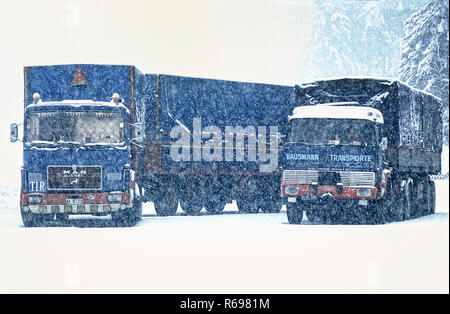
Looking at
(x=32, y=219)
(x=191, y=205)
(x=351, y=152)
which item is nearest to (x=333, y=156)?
(x=351, y=152)

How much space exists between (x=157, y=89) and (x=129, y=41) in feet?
367

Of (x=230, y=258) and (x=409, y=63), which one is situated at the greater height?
(x=409, y=63)

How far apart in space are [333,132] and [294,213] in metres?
2.35

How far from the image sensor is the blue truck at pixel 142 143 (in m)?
18.8

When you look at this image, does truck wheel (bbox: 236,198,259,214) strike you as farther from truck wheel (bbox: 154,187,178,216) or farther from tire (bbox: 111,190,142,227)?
tire (bbox: 111,190,142,227)

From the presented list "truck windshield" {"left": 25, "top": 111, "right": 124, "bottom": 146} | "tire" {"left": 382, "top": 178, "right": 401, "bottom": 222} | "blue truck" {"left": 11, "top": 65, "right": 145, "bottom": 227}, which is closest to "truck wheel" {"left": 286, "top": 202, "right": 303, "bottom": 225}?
"tire" {"left": 382, "top": 178, "right": 401, "bottom": 222}

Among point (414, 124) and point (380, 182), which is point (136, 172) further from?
point (414, 124)

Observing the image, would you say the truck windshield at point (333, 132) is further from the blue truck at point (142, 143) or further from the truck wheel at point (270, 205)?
the truck wheel at point (270, 205)

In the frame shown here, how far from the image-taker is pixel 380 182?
2023 cm

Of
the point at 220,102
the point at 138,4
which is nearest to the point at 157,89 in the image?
the point at 220,102

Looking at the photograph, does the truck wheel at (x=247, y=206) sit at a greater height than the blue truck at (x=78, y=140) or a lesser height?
lesser

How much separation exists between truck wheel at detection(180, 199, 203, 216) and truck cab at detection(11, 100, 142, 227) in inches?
214

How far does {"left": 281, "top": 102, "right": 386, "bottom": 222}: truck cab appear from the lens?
2009 centimetres

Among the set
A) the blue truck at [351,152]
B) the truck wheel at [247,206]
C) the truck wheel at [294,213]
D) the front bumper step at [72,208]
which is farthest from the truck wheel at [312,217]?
the front bumper step at [72,208]
